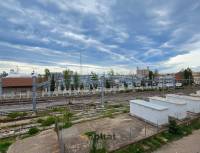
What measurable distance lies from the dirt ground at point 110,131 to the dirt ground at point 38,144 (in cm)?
81

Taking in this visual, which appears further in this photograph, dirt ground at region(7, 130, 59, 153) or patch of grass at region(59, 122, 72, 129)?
patch of grass at region(59, 122, 72, 129)

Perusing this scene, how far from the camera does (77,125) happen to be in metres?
18.4

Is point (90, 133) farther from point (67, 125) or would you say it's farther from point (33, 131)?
point (33, 131)

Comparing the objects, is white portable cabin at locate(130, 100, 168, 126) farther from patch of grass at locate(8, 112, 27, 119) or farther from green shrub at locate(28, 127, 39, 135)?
patch of grass at locate(8, 112, 27, 119)

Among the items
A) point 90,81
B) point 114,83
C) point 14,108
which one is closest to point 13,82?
point 90,81

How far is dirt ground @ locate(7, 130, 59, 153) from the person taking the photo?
43.1 feet

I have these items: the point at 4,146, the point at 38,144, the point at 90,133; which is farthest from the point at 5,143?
the point at 90,133

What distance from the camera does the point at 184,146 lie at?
1383 cm

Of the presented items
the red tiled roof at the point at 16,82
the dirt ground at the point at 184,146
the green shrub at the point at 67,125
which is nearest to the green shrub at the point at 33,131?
the green shrub at the point at 67,125

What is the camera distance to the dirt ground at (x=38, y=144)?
13.1m

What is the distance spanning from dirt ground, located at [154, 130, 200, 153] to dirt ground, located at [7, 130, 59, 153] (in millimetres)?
7072

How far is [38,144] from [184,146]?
33.2 feet

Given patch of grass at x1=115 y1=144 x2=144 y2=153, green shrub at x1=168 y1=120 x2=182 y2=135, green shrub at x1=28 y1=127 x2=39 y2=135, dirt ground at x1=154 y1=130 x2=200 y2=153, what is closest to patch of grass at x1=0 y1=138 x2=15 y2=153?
green shrub at x1=28 y1=127 x2=39 y2=135

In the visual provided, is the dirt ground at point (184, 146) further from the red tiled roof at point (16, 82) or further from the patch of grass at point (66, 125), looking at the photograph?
the red tiled roof at point (16, 82)
